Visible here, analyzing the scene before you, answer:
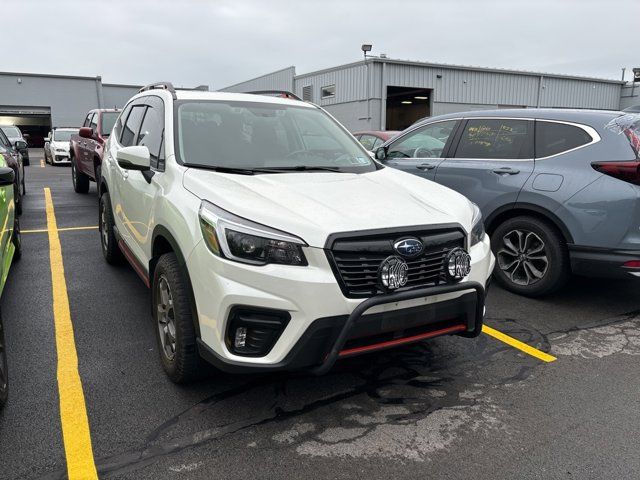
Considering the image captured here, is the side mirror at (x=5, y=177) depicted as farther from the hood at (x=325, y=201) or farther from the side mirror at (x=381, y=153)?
the side mirror at (x=381, y=153)

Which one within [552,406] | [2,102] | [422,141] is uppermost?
[2,102]

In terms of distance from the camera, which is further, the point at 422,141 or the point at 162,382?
the point at 422,141

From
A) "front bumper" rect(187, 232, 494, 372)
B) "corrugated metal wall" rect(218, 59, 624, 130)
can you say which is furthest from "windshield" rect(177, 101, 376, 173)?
"corrugated metal wall" rect(218, 59, 624, 130)

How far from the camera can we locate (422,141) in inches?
228

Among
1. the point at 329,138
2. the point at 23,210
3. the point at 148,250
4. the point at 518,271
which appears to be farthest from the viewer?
the point at 23,210

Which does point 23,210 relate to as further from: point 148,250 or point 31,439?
point 31,439

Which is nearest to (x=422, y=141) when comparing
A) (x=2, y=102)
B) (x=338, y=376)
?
(x=338, y=376)

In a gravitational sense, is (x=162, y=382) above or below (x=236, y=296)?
below

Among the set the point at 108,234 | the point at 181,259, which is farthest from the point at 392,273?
the point at 108,234

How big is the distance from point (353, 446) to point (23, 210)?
892 cm

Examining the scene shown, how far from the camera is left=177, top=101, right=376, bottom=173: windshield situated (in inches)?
134

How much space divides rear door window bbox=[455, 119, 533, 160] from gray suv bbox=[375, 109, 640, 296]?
1cm

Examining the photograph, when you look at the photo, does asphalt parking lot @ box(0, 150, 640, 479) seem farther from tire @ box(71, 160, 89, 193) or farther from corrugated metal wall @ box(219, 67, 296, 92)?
corrugated metal wall @ box(219, 67, 296, 92)

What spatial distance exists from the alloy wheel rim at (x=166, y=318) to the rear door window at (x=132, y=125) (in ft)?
5.90
